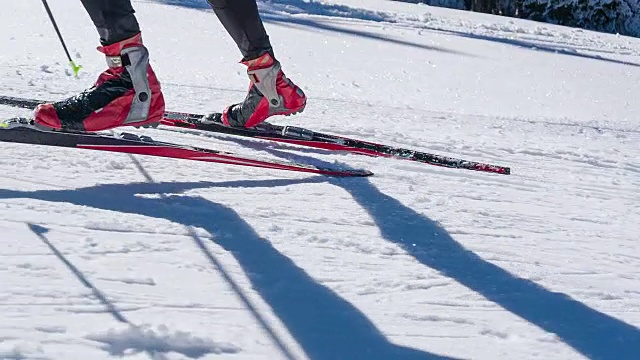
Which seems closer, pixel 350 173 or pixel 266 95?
pixel 350 173

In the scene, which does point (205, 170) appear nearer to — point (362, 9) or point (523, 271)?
point (523, 271)

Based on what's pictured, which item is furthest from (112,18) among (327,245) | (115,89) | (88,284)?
(88,284)

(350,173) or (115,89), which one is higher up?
(115,89)

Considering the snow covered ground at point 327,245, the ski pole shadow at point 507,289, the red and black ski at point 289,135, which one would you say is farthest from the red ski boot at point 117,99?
the ski pole shadow at point 507,289

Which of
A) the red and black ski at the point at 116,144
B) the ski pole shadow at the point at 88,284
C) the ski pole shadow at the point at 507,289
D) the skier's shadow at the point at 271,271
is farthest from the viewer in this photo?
the red and black ski at the point at 116,144

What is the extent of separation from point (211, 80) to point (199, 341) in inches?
133

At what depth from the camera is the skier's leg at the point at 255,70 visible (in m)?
2.79

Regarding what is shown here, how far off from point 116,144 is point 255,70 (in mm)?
617

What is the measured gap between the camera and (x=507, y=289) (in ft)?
6.38

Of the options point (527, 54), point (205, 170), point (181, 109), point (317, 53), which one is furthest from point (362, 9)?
point (205, 170)

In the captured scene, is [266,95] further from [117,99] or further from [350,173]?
[117,99]

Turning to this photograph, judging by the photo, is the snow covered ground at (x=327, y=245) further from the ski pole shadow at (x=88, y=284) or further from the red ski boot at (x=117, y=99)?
the red ski boot at (x=117, y=99)

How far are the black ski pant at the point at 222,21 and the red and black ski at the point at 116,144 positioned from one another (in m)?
0.32

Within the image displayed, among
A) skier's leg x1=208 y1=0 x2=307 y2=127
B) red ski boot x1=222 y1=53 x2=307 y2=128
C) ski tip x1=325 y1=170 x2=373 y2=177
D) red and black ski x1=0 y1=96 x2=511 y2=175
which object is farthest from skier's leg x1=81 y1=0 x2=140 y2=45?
ski tip x1=325 y1=170 x2=373 y2=177
